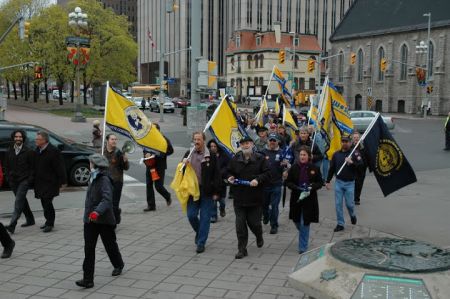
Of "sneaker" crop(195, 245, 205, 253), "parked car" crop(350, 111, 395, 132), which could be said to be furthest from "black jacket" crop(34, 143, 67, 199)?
"parked car" crop(350, 111, 395, 132)

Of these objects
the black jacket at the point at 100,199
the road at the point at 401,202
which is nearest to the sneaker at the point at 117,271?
the black jacket at the point at 100,199

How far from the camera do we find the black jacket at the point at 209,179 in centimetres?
773

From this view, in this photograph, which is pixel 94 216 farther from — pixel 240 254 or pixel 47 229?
pixel 47 229

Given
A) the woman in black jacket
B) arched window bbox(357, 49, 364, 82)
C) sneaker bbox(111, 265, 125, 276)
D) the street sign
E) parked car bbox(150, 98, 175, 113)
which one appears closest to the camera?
sneaker bbox(111, 265, 125, 276)

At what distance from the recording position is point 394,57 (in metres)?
65.8

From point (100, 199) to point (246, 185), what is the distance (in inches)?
82.0

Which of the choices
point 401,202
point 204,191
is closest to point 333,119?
point 401,202

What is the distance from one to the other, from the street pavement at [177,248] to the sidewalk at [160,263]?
1 cm

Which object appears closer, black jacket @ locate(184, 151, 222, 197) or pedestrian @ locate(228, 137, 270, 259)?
pedestrian @ locate(228, 137, 270, 259)

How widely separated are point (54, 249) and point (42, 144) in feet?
5.93

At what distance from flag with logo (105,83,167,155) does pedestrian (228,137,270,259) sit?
8.84 ft

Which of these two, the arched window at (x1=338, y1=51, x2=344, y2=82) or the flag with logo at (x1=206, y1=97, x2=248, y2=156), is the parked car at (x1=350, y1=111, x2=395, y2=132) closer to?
the flag with logo at (x1=206, y1=97, x2=248, y2=156)

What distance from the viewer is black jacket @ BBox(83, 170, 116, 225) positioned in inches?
246

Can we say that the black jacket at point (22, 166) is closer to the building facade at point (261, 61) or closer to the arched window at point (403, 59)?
the arched window at point (403, 59)
